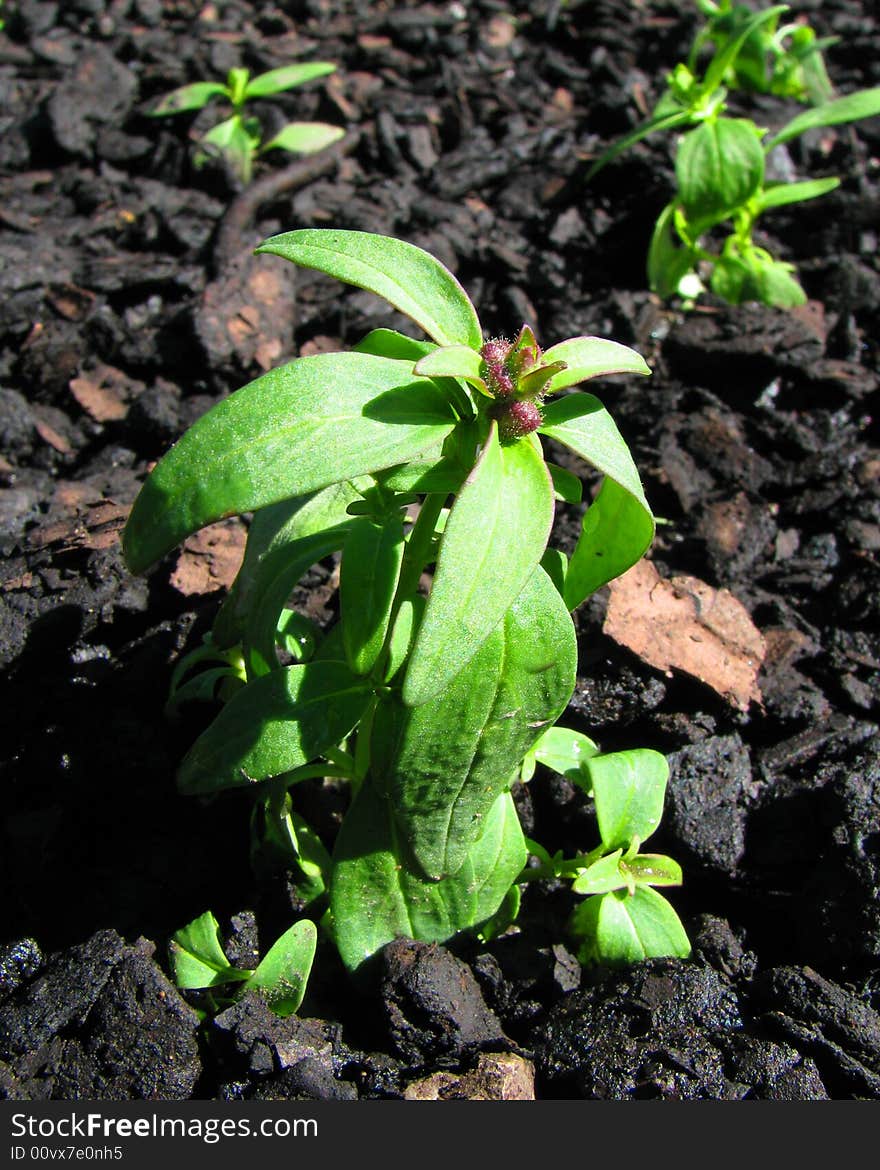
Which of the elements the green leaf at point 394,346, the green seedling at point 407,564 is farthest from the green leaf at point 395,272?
the green leaf at point 394,346

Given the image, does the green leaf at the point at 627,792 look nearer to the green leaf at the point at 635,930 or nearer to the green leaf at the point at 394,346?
the green leaf at the point at 635,930

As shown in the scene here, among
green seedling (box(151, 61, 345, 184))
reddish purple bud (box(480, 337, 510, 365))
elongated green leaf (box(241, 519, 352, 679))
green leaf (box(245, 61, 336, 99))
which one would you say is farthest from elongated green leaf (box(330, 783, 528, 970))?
green leaf (box(245, 61, 336, 99))

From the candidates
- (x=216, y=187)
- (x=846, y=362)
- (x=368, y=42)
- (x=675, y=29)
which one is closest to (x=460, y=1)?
(x=368, y=42)

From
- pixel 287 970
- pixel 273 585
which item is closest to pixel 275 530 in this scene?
pixel 273 585

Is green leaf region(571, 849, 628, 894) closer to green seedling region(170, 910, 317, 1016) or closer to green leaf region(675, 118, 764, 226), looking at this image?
green seedling region(170, 910, 317, 1016)

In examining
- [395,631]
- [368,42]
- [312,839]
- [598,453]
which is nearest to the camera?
[598,453]

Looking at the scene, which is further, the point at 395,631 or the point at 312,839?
the point at 312,839

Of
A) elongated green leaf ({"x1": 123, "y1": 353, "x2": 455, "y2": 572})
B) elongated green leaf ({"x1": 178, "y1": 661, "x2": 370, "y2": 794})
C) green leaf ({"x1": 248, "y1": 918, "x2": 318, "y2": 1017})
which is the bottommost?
green leaf ({"x1": 248, "y1": 918, "x2": 318, "y2": 1017})

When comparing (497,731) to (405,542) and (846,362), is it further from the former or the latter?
(846,362)
